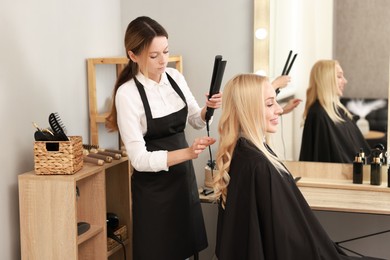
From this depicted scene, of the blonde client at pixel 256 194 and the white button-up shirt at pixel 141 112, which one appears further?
the white button-up shirt at pixel 141 112

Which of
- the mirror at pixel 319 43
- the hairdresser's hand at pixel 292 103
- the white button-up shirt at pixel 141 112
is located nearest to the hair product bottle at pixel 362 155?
the mirror at pixel 319 43

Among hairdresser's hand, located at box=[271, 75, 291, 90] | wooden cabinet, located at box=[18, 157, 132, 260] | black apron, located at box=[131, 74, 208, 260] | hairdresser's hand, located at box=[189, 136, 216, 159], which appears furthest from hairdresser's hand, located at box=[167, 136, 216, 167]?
hairdresser's hand, located at box=[271, 75, 291, 90]

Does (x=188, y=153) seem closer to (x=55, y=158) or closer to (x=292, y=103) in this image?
(x=55, y=158)

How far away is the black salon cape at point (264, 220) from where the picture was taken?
2061 mm

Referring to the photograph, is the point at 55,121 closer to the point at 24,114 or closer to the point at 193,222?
the point at 24,114

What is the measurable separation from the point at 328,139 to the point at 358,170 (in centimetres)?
20

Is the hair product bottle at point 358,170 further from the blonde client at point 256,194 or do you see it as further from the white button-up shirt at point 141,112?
the white button-up shirt at point 141,112

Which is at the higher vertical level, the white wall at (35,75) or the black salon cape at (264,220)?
the white wall at (35,75)

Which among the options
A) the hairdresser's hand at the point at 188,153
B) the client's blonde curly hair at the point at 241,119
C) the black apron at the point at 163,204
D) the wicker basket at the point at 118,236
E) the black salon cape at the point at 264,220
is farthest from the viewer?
the wicker basket at the point at 118,236

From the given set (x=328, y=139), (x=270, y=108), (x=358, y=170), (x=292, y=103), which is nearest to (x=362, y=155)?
(x=358, y=170)

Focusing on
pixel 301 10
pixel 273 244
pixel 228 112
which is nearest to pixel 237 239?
pixel 273 244

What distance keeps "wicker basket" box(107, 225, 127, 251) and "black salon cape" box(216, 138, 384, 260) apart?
2.60 feet

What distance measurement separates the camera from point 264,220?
210 cm

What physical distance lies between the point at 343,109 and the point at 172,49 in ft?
2.98
